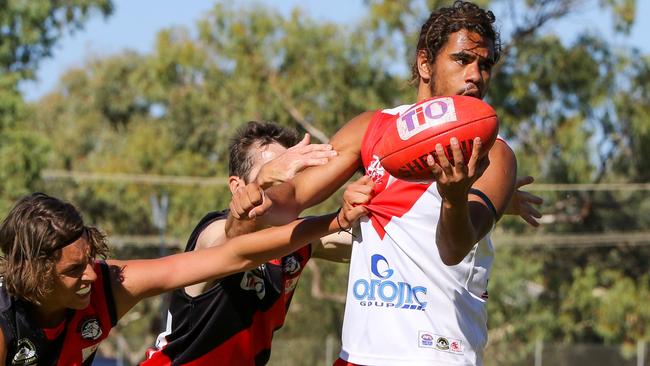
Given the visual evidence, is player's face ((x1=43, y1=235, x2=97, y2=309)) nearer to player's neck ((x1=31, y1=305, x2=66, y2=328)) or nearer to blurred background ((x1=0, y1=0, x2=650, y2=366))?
player's neck ((x1=31, y1=305, x2=66, y2=328))

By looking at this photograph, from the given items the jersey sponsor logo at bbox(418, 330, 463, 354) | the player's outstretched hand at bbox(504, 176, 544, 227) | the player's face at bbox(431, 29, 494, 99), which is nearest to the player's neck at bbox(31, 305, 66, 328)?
the jersey sponsor logo at bbox(418, 330, 463, 354)

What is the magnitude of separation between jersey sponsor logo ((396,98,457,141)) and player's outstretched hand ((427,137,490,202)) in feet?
0.48

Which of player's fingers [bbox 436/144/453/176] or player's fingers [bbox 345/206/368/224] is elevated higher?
player's fingers [bbox 436/144/453/176]

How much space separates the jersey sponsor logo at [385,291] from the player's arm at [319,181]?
0.44 m

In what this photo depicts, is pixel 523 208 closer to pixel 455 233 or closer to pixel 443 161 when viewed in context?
pixel 455 233

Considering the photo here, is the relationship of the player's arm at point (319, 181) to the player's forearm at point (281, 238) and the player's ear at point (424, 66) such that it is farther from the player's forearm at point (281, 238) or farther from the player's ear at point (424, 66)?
the player's ear at point (424, 66)

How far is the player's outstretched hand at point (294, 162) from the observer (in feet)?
15.1

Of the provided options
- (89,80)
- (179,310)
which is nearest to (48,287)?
(179,310)

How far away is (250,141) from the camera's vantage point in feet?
19.5

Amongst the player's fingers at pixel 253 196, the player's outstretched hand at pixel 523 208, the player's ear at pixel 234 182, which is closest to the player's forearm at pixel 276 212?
the player's fingers at pixel 253 196

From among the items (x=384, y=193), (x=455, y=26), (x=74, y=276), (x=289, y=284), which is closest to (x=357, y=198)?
(x=384, y=193)

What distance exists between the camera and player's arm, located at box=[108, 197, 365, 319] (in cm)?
481

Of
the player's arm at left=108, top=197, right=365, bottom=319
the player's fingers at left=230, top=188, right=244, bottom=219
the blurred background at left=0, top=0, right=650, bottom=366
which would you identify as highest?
the player's fingers at left=230, top=188, right=244, bottom=219

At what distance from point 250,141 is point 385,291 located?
1.80m
